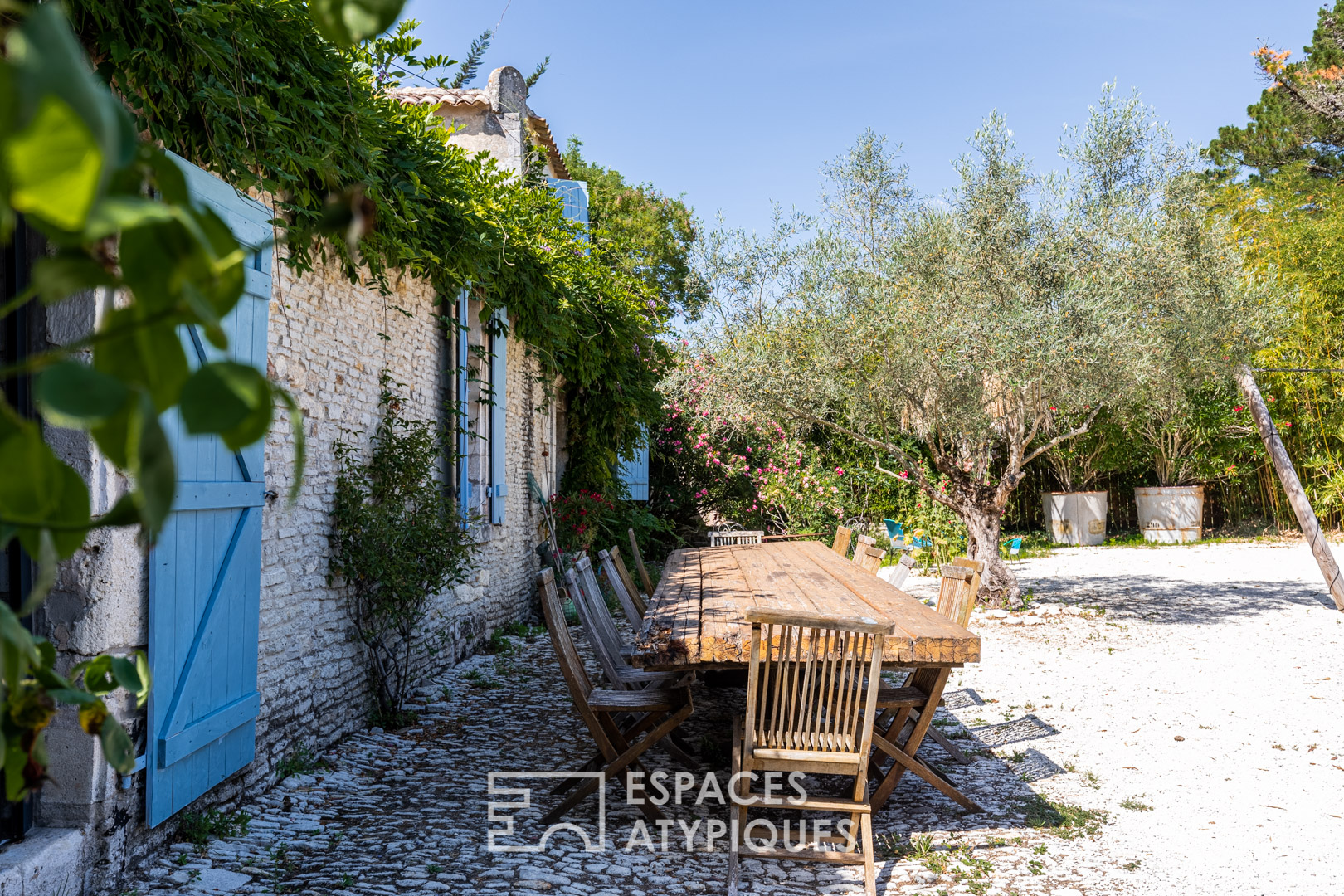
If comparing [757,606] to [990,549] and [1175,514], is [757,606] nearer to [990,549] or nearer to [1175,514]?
[990,549]

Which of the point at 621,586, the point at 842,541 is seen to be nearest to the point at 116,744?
the point at 621,586

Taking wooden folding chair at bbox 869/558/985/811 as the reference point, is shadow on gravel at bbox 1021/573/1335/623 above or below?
below

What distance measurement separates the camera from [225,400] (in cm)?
32

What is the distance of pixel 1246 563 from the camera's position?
11078 mm

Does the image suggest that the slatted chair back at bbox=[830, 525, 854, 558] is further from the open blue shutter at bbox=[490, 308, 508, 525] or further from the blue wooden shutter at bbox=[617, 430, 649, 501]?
the blue wooden shutter at bbox=[617, 430, 649, 501]

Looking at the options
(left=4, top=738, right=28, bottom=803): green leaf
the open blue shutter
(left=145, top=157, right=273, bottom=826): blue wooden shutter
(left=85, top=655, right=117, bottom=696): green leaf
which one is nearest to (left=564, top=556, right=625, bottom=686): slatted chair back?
(left=145, top=157, right=273, bottom=826): blue wooden shutter

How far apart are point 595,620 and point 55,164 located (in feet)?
13.0

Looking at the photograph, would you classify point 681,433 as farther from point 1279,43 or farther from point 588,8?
point 1279,43

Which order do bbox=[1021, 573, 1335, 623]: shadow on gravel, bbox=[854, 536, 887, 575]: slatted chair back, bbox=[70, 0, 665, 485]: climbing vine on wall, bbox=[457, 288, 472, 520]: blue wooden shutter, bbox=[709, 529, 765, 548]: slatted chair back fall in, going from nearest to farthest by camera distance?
bbox=[70, 0, 665, 485]: climbing vine on wall, bbox=[854, 536, 887, 575]: slatted chair back, bbox=[457, 288, 472, 520]: blue wooden shutter, bbox=[1021, 573, 1335, 623]: shadow on gravel, bbox=[709, 529, 765, 548]: slatted chair back

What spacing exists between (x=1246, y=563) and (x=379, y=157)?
11.7 meters

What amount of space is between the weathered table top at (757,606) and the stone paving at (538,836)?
73 centimetres

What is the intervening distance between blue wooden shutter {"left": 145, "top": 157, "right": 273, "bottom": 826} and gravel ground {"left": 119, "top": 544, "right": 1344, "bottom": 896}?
0.34 m

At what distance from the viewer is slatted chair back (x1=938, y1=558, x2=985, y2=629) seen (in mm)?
3820

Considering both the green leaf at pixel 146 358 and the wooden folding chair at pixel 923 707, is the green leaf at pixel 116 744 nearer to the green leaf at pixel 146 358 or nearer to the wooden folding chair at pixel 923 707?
the green leaf at pixel 146 358
